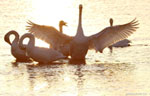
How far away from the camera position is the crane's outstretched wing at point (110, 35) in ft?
62.6

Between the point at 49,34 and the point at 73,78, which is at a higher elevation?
the point at 49,34

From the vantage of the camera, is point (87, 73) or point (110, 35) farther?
point (110, 35)

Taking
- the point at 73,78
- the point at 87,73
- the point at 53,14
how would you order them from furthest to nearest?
the point at 53,14, the point at 87,73, the point at 73,78

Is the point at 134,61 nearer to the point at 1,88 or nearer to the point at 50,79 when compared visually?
the point at 50,79

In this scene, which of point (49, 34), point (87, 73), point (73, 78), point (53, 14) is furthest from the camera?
point (53, 14)

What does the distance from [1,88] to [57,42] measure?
6.02 m

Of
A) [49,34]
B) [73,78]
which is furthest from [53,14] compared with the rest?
[73,78]

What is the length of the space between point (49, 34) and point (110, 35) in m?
2.02

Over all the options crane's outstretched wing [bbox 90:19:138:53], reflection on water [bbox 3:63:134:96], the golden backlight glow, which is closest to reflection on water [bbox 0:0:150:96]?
reflection on water [bbox 3:63:134:96]

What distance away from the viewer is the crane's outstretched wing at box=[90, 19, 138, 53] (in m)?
19.1

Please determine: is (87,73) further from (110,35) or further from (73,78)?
(110,35)

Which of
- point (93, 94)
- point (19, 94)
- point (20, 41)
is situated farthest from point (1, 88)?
point (20, 41)

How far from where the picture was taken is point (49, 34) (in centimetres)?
1944

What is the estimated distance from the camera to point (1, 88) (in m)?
13.7
